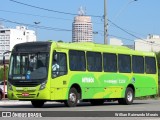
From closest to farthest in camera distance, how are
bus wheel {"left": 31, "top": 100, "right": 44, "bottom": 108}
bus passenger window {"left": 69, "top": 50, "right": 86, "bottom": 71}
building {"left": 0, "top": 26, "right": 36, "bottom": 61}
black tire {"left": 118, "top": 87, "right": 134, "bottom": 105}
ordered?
bus passenger window {"left": 69, "top": 50, "right": 86, "bottom": 71}, bus wheel {"left": 31, "top": 100, "right": 44, "bottom": 108}, black tire {"left": 118, "top": 87, "right": 134, "bottom": 105}, building {"left": 0, "top": 26, "right": 36, "bottom": 61}

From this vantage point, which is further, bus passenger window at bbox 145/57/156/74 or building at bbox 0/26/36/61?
building at bbox 0/26/36/61

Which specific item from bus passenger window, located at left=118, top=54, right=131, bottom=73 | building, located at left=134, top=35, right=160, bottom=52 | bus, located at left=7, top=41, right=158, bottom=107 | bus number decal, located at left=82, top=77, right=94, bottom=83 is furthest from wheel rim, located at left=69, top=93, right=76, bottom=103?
building, located at left=134, top=35, right=160, bottom=52

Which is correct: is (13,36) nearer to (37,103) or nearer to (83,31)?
(83,31)

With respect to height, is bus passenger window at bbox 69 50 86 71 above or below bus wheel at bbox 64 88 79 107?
above

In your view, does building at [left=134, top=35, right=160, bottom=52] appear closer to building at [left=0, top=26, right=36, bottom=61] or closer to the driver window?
building at [left=0, top=26, right=36, bottom=61]

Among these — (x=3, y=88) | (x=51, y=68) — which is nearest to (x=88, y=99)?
(x=51, y=68)

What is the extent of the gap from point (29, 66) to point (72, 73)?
222cm

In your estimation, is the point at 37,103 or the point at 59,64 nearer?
the point at 59,64

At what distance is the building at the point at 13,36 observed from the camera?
366 feet

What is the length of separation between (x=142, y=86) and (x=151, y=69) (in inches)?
63.1

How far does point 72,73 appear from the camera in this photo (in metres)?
25.9

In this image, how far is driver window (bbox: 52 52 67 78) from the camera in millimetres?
24875

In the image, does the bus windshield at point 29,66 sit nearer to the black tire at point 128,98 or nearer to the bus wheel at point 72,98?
the bus wheel at point 72,98

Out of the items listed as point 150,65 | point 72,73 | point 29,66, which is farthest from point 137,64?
point 29,66
